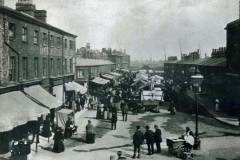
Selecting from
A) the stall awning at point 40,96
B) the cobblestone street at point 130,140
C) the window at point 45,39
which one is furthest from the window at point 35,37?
the cobblestone street at point 130,140

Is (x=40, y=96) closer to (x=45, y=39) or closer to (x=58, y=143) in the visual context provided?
(x=45, y=39)

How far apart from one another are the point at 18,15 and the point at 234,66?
2355 centimetres

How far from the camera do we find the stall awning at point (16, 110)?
629 inches

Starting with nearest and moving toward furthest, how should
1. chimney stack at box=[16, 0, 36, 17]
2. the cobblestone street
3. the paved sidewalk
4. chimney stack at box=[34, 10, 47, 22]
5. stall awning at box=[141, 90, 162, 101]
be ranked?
1. the cobblestone street
2. the paved sidewalk
3. chimney stack at box=[16, 0, 36, 17]
4. chimney stack at box=[34, 10, 47, 22]
5. stall awning at box=[141, 90, 162, 101]

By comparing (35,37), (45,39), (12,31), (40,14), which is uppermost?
(40,14)

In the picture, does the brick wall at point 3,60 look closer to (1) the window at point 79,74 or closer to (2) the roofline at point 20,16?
(2) the roofline at point 20,16

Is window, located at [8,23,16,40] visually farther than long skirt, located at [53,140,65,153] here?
Yes

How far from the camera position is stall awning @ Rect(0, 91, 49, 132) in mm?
15988

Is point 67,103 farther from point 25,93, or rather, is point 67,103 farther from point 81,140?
point 81,140

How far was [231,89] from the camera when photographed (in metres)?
31.8

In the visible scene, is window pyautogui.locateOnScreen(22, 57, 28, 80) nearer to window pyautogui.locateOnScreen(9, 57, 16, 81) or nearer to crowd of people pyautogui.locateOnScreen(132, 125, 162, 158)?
window pyautogui.locateOnScreen(9, 57, 16, 81)

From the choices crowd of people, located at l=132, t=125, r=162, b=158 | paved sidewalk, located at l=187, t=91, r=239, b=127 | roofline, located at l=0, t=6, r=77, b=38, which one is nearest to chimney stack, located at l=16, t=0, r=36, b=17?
roofline, located at l=0, t=6, r=77, b=38

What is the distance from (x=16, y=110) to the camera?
17906 millimetres

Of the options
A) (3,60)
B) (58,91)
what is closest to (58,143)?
(3,60)
